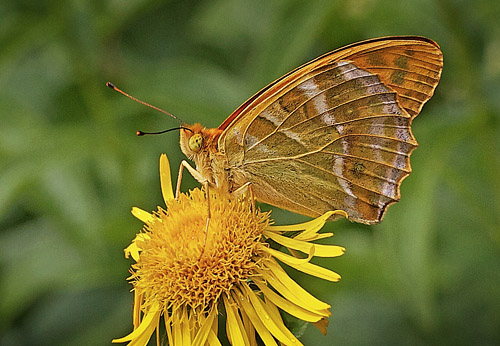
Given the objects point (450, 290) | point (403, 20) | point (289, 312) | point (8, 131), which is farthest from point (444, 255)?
point (8, 131)

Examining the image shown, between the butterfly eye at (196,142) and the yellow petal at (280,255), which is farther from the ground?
the butterfly eye at (196,142)

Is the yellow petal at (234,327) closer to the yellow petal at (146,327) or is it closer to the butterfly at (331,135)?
the yellow petal at (146,327)

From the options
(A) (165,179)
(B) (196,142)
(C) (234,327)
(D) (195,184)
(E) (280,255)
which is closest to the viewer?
(C) (234,327)

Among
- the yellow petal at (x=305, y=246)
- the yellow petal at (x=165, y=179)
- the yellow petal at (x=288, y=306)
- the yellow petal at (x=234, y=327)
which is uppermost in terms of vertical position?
the yellow petal at (x=165, y=179)

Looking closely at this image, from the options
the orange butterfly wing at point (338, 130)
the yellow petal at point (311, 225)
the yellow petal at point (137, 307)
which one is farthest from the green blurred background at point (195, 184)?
the yellow petal at point (137, 307)

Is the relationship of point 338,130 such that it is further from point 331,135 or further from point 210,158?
point 210,158

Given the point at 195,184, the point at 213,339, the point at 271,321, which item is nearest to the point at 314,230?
the point at 271,321
